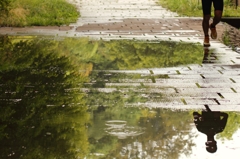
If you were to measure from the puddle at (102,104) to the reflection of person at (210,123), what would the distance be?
0.06 meters

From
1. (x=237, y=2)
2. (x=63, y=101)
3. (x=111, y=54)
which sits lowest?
(x=237, y=2)

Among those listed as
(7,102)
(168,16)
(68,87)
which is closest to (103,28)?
(168,16)

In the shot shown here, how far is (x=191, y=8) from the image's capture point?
795 inches

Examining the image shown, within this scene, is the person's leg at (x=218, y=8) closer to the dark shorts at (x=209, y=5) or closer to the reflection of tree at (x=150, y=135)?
the dark shorts at (x=209, y=5)

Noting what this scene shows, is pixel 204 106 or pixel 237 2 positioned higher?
pixel 204 106

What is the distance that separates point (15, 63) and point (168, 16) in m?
10.0

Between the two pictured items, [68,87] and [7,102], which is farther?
[68,87]

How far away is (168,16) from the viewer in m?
18.1

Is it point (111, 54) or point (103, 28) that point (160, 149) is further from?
point (103, 28)

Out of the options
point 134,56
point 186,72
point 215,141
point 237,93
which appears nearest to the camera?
point 215,141

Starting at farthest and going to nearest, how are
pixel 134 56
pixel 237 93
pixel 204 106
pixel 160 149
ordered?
pixel 134 56
pixel 237 93
pixel 204 106
pixel 160 149

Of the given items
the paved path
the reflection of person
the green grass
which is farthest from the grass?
the reflection of person

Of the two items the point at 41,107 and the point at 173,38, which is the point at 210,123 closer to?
the point at 41,107

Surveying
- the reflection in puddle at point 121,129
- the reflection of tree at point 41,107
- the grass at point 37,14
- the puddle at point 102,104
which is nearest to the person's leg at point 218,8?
the puddle at point 102,104
